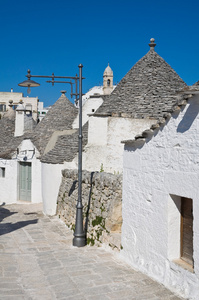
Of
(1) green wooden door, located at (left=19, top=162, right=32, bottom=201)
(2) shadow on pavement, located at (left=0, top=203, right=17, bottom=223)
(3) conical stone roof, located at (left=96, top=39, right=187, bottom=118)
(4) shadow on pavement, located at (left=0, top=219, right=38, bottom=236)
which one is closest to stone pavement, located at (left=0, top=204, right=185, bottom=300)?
(4) shadow on pavement, located at (left=0, top=219, right=38, bottom=236)

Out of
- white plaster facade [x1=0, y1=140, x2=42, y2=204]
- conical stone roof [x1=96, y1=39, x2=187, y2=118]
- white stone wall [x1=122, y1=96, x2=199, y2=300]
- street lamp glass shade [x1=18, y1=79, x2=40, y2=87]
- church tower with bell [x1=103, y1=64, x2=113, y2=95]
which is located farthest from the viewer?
church tower with bell [x1=103, y1=64, x2=113, y2=95]

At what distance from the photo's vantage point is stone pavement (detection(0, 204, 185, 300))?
5.15 m

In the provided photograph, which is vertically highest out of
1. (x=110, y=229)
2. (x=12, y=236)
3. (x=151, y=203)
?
(x=151, y=203)

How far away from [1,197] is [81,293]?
1352 centimetres

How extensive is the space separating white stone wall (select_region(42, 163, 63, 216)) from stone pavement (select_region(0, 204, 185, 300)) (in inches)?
128

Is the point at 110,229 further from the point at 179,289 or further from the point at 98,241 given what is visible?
the point at 179,289

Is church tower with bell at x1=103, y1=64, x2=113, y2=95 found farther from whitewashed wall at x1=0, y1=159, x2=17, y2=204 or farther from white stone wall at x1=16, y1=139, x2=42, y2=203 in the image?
whitewashed wall at x1=0, y1=159, x2=17, y2=204

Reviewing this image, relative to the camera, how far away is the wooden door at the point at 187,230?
5159 millimetres

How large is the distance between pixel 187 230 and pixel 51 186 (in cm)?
851

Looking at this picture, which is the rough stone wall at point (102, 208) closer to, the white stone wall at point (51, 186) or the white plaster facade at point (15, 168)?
the white stone wall at point (51, 186)

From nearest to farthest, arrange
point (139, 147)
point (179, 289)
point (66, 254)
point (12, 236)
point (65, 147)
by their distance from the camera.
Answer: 1. point (179, 289)
2. point (139, 147)
3. point (66, 254)
4. point (12, 236)
5. point (65, 147)

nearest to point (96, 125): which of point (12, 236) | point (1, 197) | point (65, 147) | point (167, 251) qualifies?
point (65, 147)

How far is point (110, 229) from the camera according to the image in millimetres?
7504

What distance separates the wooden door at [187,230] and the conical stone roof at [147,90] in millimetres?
6453
